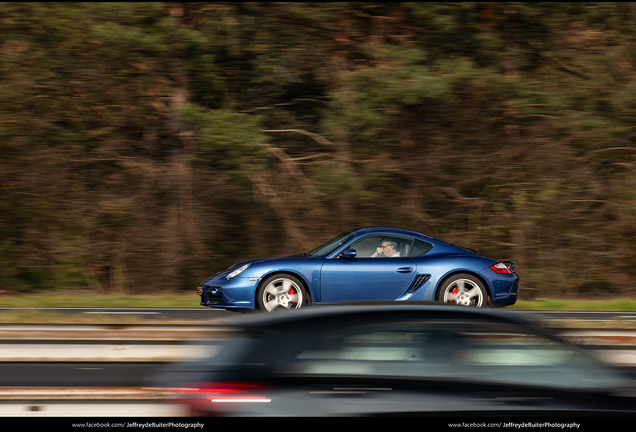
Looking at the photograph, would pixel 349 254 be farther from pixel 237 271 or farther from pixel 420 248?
pixel 237 271

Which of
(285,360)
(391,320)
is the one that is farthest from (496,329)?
(285,360)

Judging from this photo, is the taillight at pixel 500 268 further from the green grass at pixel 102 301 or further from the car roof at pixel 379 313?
the car roof at pixel 379 313

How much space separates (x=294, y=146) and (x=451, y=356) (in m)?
13.6

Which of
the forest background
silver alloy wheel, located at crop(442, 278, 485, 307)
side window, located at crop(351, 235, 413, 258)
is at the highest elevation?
the forest background

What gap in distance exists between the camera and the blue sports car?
904 cm

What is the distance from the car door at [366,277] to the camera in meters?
8.98

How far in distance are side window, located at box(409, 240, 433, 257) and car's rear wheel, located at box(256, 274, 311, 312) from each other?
1547 millimetres

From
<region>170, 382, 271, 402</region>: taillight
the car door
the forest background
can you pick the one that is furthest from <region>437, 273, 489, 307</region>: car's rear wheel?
the forest background

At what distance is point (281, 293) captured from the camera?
30.2ft

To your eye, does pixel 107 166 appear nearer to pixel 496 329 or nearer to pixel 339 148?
pixel 339 148

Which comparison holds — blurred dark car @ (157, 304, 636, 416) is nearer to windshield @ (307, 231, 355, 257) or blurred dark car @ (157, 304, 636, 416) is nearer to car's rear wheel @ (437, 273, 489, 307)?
car's rear wheel @ (437, 273, 489, 307)

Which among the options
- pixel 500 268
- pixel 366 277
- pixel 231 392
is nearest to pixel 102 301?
pixel 366 277

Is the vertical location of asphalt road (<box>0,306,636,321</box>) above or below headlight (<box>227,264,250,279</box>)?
below

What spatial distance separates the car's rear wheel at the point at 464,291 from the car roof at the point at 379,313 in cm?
551
